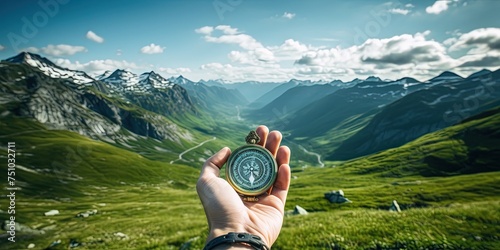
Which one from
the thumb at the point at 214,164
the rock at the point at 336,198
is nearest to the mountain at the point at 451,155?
the rock at the point at 336,198

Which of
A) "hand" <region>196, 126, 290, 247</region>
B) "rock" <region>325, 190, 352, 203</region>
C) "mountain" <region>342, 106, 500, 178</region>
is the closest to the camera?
"hand" <region>196, 126, 290, 247</region>

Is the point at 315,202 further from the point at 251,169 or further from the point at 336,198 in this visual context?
the point at 251,169

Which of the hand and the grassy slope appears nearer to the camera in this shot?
the hand

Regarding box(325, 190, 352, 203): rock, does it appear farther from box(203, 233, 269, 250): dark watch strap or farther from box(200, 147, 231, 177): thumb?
box(203, 233, 269, 250): dark watch strap

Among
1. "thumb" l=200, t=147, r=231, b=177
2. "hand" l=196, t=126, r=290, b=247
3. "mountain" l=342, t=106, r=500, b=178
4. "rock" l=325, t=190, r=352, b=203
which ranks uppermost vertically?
"thumb" l=200, t=147, r=231, b=177

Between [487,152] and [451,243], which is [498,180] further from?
[451,243]

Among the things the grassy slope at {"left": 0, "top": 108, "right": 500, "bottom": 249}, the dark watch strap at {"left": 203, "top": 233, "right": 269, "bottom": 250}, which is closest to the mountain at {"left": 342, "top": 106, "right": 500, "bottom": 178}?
the grassy slope at {"left": 0, "top": 108, "right": 500, "bottom": 249}

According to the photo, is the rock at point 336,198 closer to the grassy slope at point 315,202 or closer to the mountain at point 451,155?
the grassy slope at point 315,202

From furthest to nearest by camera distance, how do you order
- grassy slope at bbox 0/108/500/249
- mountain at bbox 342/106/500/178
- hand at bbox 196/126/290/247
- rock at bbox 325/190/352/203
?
mountain at bbox 342/106/500/178 < rock at bbox 325/190/352/203 < grassy slope at bbox 0/108/500/249 < hand at bbox 196/126/290/247
